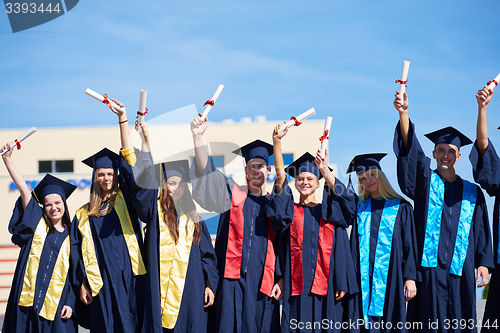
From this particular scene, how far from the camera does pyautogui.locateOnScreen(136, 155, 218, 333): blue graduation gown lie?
441cm

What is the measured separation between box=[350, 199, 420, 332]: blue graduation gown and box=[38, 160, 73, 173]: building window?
22616mm

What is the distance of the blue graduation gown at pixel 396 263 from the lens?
15.0 feet

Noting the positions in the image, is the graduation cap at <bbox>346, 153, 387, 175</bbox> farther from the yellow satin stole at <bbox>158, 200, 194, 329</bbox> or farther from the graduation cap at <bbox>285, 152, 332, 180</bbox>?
the yellow satin stole at <bbox>158, 200, 194, 329</bbox>

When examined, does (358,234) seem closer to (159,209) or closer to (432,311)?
(432,311)

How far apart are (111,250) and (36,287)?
2.41 ft

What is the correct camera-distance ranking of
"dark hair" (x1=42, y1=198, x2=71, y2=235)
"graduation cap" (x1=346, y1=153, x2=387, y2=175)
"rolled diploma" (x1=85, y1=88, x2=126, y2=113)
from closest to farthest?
"rolled diploma" (x1=85, y1=88, x2=126, y2=113)
"dark hair" (x1=42, y1=198, x2=71, y2=235)
"graduation cap" (x1=346, y1=153, x2=387, y2=175)

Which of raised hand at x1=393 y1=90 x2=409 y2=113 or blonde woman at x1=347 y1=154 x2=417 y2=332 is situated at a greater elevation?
raised hand at x1=393 y1=90 x2=409 y2=113

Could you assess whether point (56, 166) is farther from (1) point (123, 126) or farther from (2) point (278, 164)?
(2) point (278, 164)

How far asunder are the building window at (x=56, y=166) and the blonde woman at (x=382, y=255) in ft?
74.0

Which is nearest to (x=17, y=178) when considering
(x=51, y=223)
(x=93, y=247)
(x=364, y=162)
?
(x=51, y=223)

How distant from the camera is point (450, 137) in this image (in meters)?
4.80

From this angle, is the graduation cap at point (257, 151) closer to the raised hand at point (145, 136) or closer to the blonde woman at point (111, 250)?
the raised hand at point (145, 136)

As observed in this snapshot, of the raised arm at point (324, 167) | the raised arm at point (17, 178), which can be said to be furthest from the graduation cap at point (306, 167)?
the raised arm at point (17, 178)

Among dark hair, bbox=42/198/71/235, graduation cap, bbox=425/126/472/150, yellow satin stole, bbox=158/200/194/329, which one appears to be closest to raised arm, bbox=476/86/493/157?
graduation cap, bbox=425/126/472/150
